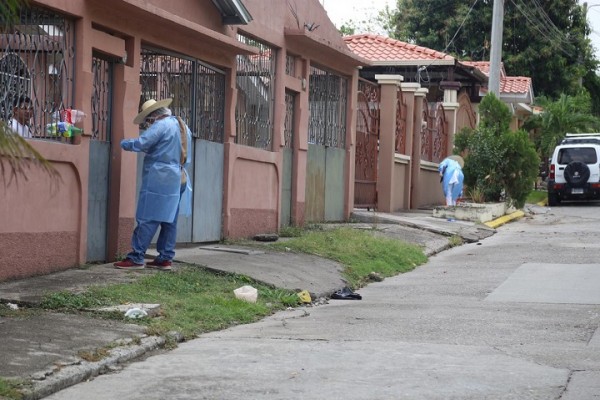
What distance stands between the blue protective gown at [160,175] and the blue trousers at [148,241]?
0.09 m

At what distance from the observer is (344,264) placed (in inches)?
554

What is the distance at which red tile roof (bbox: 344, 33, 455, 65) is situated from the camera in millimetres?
31000

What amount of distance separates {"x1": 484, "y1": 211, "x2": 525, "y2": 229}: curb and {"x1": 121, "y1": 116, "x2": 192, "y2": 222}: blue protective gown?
12.3 m

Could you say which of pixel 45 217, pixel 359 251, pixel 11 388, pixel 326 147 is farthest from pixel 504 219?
pixel 11 388

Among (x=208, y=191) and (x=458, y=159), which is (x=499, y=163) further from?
(x=208, y=191)

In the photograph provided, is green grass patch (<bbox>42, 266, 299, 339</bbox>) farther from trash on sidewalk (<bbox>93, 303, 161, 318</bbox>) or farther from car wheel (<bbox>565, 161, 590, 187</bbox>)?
car wheel (<bbox>565, 161, 590, 187</bbox>)

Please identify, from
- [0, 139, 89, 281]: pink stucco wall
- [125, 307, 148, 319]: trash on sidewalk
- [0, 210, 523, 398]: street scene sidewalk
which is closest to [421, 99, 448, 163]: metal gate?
[0, 210, 523, 398]: street scene sidewalk

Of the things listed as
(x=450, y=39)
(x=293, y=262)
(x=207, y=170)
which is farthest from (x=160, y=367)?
(x=450, y=39)

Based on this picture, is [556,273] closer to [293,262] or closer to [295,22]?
[293,262]

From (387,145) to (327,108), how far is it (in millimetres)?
3711

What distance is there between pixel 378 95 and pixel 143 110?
12.3 meters

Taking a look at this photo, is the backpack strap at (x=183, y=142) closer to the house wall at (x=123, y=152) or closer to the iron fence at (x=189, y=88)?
the house wall at (x=123, y=152)

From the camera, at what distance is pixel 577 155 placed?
32250mm

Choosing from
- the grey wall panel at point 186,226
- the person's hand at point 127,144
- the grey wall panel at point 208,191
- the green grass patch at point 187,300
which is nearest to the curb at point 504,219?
the grey wall panel at point 208,191
